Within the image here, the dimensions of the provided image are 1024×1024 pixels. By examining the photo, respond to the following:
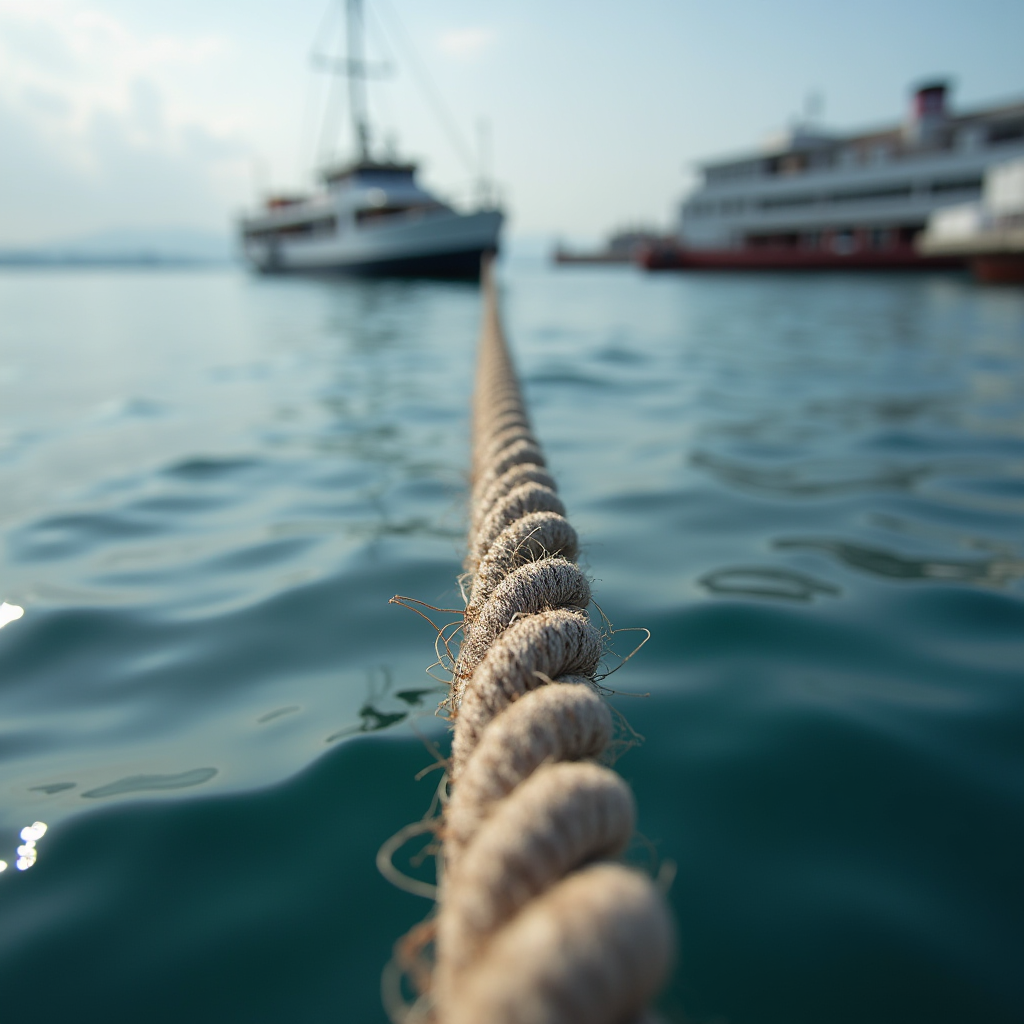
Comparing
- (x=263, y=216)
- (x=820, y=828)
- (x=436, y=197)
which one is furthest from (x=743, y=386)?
(x=263, y=216)

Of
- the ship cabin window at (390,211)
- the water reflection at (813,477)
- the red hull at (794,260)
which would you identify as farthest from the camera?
the ship cabin window at (390,211)

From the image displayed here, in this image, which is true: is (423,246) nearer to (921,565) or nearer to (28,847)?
(921,565)

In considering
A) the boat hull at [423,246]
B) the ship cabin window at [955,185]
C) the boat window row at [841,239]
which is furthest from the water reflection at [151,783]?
the ship cabin window at [955,185]

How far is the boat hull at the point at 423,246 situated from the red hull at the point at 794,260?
1032cm

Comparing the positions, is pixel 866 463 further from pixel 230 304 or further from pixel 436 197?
pixel 436 197

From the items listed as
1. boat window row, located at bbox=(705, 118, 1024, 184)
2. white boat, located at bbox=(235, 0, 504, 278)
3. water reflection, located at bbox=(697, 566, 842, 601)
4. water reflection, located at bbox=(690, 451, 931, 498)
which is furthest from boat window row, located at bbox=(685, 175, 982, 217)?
water reflection, located at bbox=(697, 566, 842, 601)

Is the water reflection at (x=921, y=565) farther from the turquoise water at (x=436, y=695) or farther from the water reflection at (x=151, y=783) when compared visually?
the water reflection at (x=151, y=783)

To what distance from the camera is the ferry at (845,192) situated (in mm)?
26594

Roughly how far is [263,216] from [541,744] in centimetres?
3641

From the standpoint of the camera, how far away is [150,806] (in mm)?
1482

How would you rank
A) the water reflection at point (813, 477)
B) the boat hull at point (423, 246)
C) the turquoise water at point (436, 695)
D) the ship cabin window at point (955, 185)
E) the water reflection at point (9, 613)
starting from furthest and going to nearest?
the ship cabin window at point (955, 185) → the boat hull at point (423, 246) → the water reflection at point (813, 477) → the water reflection at point (9, 613) → the turquoise water at point (436, 695)

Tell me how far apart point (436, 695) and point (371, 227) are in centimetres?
2531

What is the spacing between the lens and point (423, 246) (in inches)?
894

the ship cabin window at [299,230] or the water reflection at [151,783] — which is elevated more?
the ship cabin window at [299,230]
